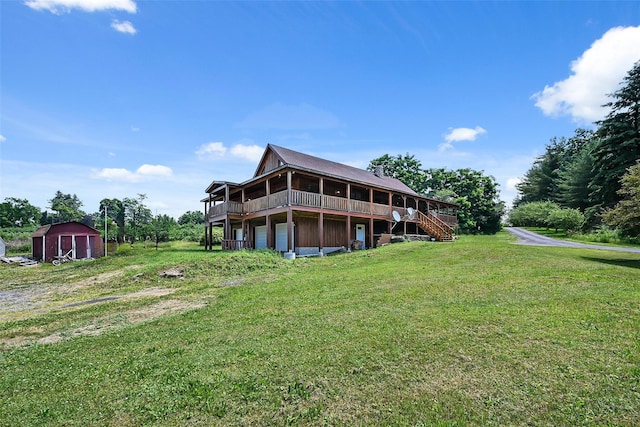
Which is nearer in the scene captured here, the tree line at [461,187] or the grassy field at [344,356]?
the grassy field at [344,356]

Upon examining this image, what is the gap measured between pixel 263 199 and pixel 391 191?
10.1m

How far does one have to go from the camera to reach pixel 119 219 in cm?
4641

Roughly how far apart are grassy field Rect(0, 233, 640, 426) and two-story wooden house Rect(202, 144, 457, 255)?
10417mm

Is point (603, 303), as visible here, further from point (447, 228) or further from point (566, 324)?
point (447, 228)

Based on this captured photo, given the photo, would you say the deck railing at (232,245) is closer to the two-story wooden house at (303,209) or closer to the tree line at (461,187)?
the two-story wooden house at (303,209)

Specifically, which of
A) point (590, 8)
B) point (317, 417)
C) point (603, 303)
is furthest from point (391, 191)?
point (317, 417)

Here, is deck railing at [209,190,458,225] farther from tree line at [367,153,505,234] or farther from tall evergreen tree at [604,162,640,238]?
tree line at [367,153,505,234]

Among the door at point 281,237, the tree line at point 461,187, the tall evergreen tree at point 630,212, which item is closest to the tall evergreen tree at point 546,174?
the tree line at point 461,187

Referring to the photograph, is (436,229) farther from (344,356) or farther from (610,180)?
(344,356)

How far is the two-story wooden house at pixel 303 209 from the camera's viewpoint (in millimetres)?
18031

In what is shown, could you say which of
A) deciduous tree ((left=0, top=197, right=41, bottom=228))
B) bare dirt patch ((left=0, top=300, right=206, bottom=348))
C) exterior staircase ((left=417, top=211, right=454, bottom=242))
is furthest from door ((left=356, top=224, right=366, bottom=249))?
deciduous tree ((left=0, top=197, right=41, bottom=228))

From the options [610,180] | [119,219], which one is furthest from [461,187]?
[119,219]

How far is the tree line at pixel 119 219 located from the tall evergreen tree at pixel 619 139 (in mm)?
42183

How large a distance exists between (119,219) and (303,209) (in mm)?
42043
